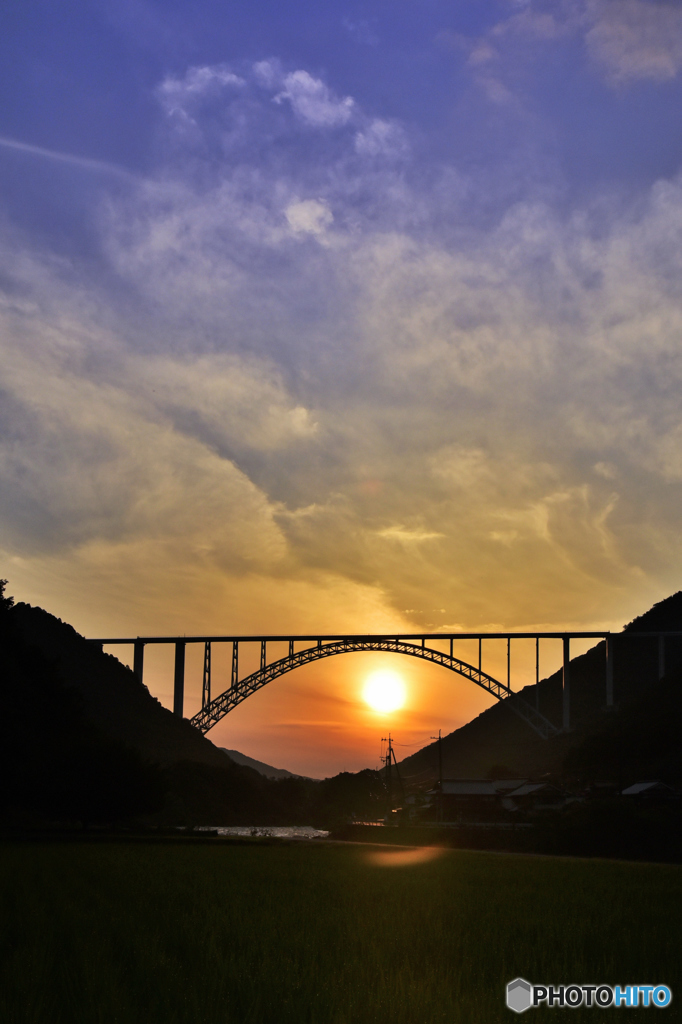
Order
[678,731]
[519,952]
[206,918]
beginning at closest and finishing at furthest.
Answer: [519,952]
[206,918]
[678,731]

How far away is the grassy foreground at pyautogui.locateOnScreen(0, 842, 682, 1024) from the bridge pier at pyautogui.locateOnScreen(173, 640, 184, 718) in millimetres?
79817

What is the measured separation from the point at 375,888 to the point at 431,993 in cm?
1228

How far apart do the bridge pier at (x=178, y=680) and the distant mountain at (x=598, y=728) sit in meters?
34.3

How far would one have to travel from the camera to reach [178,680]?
9881 cm

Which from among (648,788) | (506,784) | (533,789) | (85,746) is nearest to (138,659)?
(506,784)

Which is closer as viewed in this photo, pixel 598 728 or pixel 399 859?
pixel 399 859

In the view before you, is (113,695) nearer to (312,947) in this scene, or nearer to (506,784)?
(506,784)

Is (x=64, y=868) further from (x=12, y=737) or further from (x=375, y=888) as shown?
(x=12, y=737)

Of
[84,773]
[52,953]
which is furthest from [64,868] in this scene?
[84,773]

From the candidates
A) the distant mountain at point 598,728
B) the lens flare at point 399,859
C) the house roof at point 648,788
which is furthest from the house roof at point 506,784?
the lens flare at point 399,859

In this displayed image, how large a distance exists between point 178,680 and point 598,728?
45805mm

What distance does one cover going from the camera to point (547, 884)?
65.9 feet

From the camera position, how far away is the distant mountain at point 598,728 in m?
80.9

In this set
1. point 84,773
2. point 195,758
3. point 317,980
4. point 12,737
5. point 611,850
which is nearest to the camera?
point 317,980
